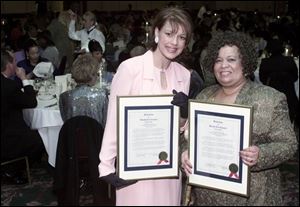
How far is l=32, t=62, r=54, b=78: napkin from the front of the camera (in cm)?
577

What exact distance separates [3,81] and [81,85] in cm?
86

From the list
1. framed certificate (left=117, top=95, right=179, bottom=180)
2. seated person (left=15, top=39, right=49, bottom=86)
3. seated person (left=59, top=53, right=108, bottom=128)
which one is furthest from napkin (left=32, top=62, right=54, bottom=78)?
framed certificate (left=117, top=95, right=179, bottom=180)

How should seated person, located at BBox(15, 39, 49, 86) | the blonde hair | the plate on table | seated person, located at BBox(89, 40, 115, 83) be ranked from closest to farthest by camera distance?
the blonde hair
the plate on table
seated person, located at BBox(89, 40, 115, 83)
seated person, located at BBox(15, 39, 49, 86)

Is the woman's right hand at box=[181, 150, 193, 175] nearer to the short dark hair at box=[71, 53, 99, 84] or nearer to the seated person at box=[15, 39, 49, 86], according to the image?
the short dark hair at box=[71, 53, 99, 84]

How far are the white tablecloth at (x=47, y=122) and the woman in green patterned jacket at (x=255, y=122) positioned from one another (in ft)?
9.84

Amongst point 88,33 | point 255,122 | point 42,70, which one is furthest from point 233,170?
point 88,33

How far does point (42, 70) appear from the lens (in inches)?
230

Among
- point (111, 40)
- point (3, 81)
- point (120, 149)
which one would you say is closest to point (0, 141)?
point (3, 81)

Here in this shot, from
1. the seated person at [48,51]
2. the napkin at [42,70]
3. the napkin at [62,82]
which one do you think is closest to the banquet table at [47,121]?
the napkin at [62,82]

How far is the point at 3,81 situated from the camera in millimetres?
4496

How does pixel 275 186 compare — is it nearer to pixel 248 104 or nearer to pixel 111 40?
pixel 248 104

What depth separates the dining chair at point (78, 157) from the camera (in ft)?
11.9

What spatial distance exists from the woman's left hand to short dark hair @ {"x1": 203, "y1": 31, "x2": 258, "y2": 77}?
331 millimetres

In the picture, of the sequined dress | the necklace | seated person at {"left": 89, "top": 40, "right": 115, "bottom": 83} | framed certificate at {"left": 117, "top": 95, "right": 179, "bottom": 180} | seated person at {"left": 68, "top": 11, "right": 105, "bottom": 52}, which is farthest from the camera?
seated person at {"left": 68, "top": 11, "right": 105, "bottom": 52}
